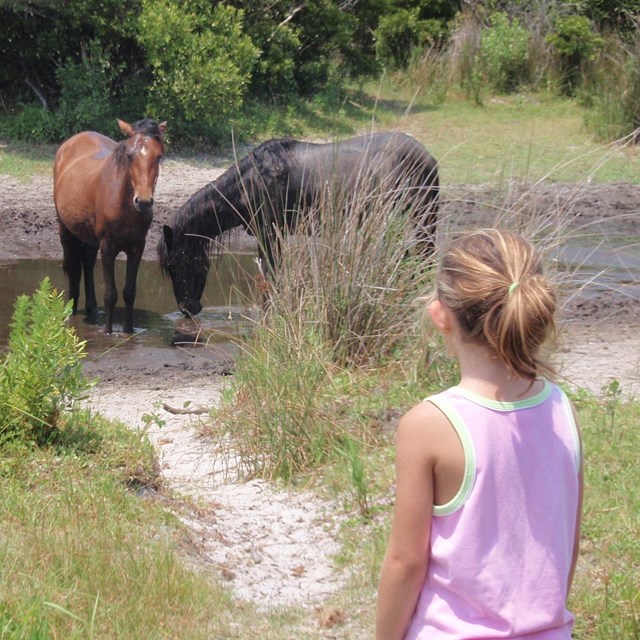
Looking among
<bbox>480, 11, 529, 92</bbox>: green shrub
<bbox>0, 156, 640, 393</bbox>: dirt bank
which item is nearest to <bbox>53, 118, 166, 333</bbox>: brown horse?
<bbox>0, 156, 640, 393</bbox>: dirt bank

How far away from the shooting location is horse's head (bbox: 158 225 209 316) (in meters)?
8.71

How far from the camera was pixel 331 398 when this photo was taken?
16.9ft

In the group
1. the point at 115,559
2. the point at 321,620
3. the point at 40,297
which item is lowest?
the point at 321,620

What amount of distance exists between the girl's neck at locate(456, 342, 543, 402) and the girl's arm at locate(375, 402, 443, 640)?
13 centimetres

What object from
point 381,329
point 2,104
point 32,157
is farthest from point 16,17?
point 381,329

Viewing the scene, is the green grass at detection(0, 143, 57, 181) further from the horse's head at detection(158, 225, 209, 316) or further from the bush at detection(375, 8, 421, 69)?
the bush at detection(375, 8, 421, 69)

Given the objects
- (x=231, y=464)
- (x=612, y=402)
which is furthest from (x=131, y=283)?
(x=612, y=402)

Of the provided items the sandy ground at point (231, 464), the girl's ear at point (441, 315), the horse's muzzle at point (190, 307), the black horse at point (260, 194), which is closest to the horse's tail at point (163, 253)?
the black horse at point (260, 194)

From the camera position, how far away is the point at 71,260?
9.51 m

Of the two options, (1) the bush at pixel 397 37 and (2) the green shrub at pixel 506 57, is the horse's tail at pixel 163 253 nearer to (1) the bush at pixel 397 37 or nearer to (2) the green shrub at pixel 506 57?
(2) the green shrub at pixel 506 57

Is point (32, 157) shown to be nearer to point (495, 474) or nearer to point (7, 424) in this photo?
point (7, 424)

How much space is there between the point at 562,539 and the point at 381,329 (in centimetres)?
389

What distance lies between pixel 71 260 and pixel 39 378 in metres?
5.45

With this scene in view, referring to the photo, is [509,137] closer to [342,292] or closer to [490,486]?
[342,292]
